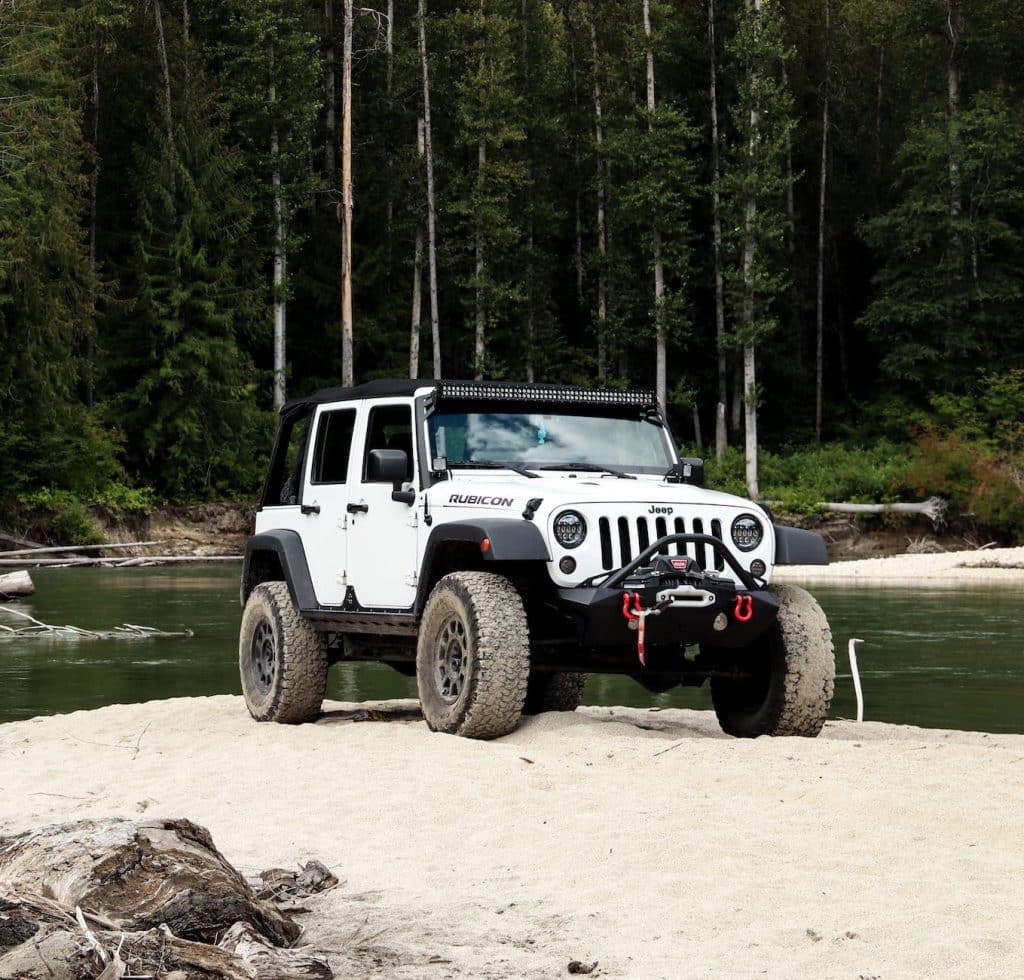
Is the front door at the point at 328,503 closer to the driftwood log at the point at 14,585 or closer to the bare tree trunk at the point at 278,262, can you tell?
the driftwood log at the point at 14,585

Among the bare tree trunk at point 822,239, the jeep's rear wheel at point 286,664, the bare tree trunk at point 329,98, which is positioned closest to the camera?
the jeep's rear wheel at point 286,664

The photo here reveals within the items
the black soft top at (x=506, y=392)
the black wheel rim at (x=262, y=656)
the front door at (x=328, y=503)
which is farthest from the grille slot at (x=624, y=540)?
the black wheel rim at (x=262, y=656)

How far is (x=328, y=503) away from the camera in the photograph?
475 inches

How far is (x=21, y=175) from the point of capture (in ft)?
131

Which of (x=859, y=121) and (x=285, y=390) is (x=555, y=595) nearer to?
(x=285, y=390)

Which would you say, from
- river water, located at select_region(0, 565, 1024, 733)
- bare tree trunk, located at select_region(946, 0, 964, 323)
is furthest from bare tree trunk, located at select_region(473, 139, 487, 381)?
river water, located at select_region(0, 565, 1024, 733)

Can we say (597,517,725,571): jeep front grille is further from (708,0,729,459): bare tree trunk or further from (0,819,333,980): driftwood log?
(708,0,729,459): bare tree trunk

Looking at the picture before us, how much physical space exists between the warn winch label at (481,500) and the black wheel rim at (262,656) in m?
2.36

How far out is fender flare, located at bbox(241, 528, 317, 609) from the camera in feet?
39.6

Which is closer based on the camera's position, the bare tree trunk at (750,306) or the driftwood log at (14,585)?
the driftwood log at (14,585)

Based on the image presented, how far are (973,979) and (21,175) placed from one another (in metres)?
37.8

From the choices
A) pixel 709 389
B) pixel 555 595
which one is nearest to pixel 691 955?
pixel 555 595

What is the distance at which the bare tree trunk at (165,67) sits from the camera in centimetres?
4806

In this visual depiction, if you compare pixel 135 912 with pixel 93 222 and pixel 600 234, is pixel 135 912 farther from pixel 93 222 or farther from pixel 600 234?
pixel 600 234
